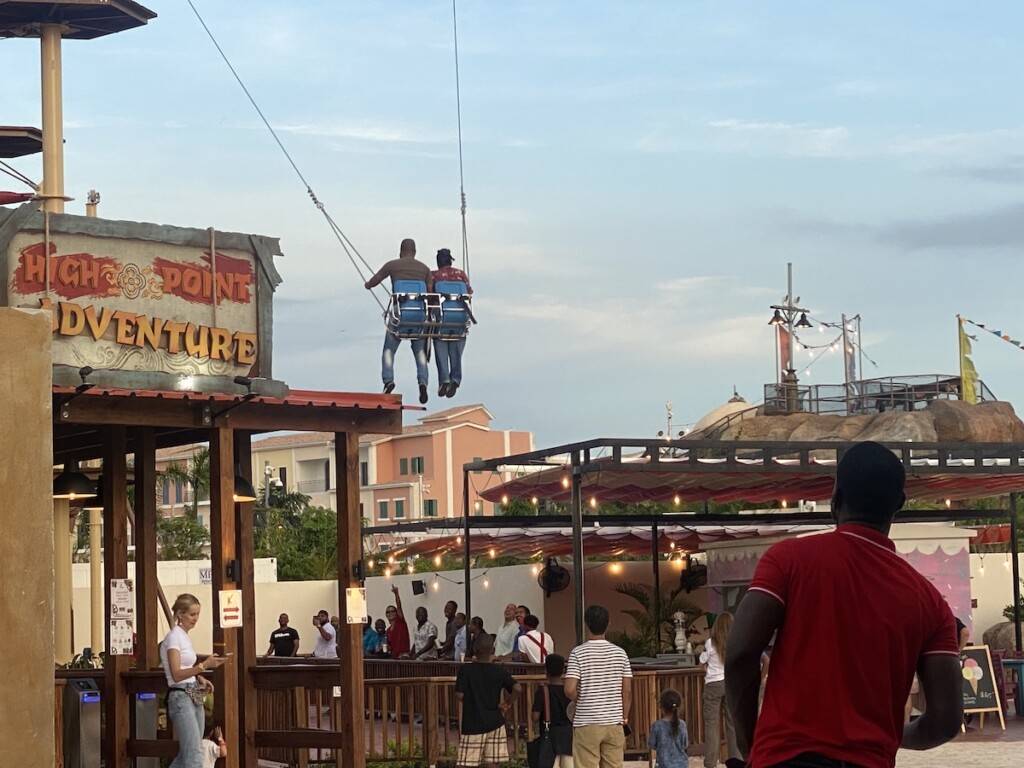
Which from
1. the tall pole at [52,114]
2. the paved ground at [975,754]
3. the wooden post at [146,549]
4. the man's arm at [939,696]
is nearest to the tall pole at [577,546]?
the paved ground at [975,754]

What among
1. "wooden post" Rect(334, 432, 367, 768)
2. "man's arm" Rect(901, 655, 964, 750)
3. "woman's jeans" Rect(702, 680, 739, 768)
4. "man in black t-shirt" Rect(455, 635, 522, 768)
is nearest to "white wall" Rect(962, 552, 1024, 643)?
Answer: "woman's jeans" Rect(702, 680, 739, 768)

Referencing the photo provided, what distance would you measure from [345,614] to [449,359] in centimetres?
344

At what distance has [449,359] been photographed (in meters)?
16.5

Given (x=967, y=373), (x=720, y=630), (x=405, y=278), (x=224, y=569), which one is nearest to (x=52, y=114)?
(x=405, y=278)

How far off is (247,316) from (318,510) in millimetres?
59940

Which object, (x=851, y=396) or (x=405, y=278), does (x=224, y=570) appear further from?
(x=851, y=396)

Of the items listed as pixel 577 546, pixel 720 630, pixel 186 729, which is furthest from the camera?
pixel 577 546

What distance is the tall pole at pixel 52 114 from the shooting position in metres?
21.5

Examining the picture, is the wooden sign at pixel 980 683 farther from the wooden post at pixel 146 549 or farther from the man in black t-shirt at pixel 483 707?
the wooden post at pixel 146 549

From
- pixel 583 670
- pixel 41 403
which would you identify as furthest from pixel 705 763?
pixel 41 403

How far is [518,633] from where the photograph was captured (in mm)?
22250

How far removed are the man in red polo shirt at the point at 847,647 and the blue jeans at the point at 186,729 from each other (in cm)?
895

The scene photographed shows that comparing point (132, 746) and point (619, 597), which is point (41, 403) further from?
point (619, 597)

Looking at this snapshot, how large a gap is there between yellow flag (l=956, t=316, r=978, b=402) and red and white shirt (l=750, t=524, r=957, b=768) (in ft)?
183
